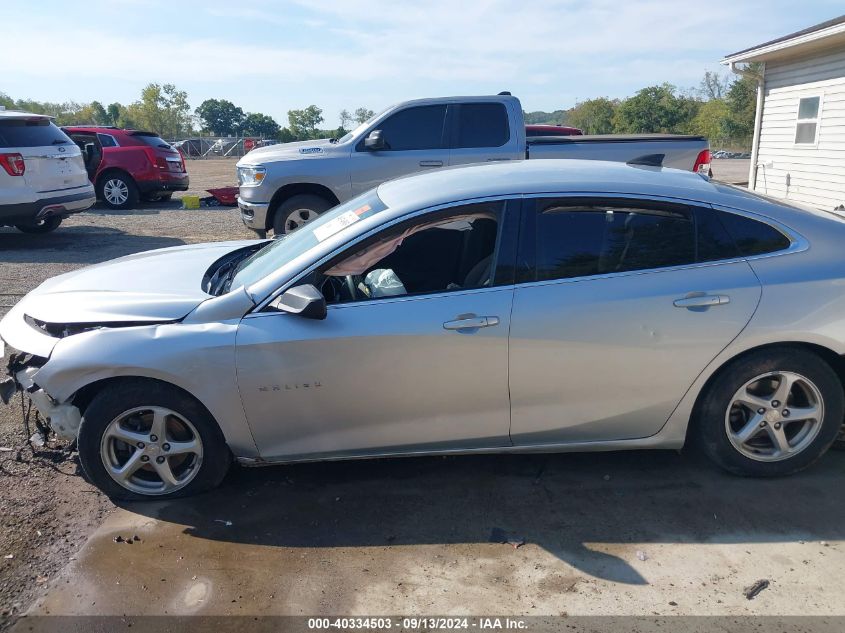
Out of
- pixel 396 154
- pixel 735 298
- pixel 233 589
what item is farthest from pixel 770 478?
pixel 396 154

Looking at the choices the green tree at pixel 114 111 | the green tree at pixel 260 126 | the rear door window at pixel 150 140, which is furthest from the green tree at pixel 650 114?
the green tree at pixel 114 111

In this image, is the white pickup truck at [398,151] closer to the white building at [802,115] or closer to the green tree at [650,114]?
the white building at [802,115]

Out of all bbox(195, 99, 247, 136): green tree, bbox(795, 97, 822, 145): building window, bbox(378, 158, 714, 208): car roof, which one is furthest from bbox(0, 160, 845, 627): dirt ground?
bbox(195, 99, 247, 136): green tree

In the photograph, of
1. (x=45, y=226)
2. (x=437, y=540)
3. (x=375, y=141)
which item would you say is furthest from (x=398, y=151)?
(x=45, y=226)

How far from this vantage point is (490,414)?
350 centimetres

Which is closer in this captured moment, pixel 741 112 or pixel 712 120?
pixel 741 112

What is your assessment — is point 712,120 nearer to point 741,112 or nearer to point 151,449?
point 741,112

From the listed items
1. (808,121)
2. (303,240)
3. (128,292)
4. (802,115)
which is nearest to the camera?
Result: (128,292)

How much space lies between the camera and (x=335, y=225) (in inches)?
152

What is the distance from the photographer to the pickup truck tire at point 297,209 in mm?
9273

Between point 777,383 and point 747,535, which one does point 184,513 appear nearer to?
point 747,535

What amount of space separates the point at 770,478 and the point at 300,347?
2.56 metres

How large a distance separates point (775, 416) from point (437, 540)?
185 centimetres

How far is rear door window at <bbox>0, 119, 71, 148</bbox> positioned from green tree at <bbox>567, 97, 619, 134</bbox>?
35628mm
